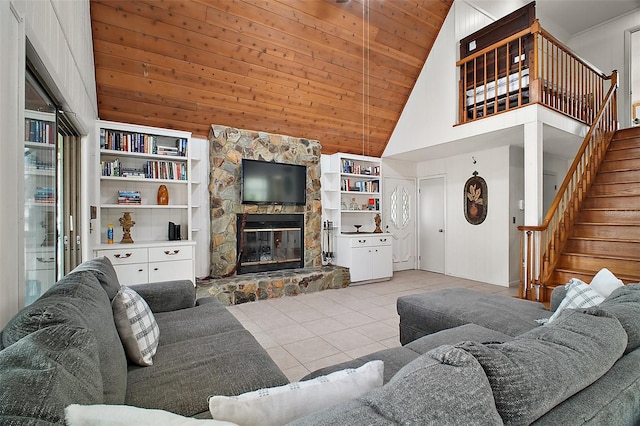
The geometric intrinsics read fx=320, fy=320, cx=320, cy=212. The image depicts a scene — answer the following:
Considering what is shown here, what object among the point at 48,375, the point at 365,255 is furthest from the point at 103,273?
the point at 365,255

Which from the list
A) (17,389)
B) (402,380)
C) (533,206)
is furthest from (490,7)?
(17,389)

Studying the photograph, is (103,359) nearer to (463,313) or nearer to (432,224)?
(463,313)

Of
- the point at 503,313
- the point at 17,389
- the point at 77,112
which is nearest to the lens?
the point at 17,389

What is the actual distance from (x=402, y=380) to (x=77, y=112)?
3061 mm

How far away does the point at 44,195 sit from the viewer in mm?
2154

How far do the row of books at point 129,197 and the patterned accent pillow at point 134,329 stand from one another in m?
2.81

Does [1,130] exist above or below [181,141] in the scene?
below

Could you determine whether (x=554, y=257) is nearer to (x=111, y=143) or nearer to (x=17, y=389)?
(x=17, y=389)

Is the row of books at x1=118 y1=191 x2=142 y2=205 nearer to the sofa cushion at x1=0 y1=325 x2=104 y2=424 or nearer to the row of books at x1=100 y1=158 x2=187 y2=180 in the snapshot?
the row of books at x1=100 y1=158 x2=187 y2=180

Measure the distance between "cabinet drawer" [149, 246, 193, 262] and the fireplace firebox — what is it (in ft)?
3.19

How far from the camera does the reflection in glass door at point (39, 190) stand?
68.4 inches

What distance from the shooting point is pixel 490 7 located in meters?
5.55

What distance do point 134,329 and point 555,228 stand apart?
4.80 metres

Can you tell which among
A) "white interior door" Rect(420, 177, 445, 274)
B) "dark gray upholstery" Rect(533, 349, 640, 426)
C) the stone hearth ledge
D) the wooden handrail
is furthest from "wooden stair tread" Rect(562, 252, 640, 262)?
"dark gray upholstery" Rect(533, 349, 640, 426)
